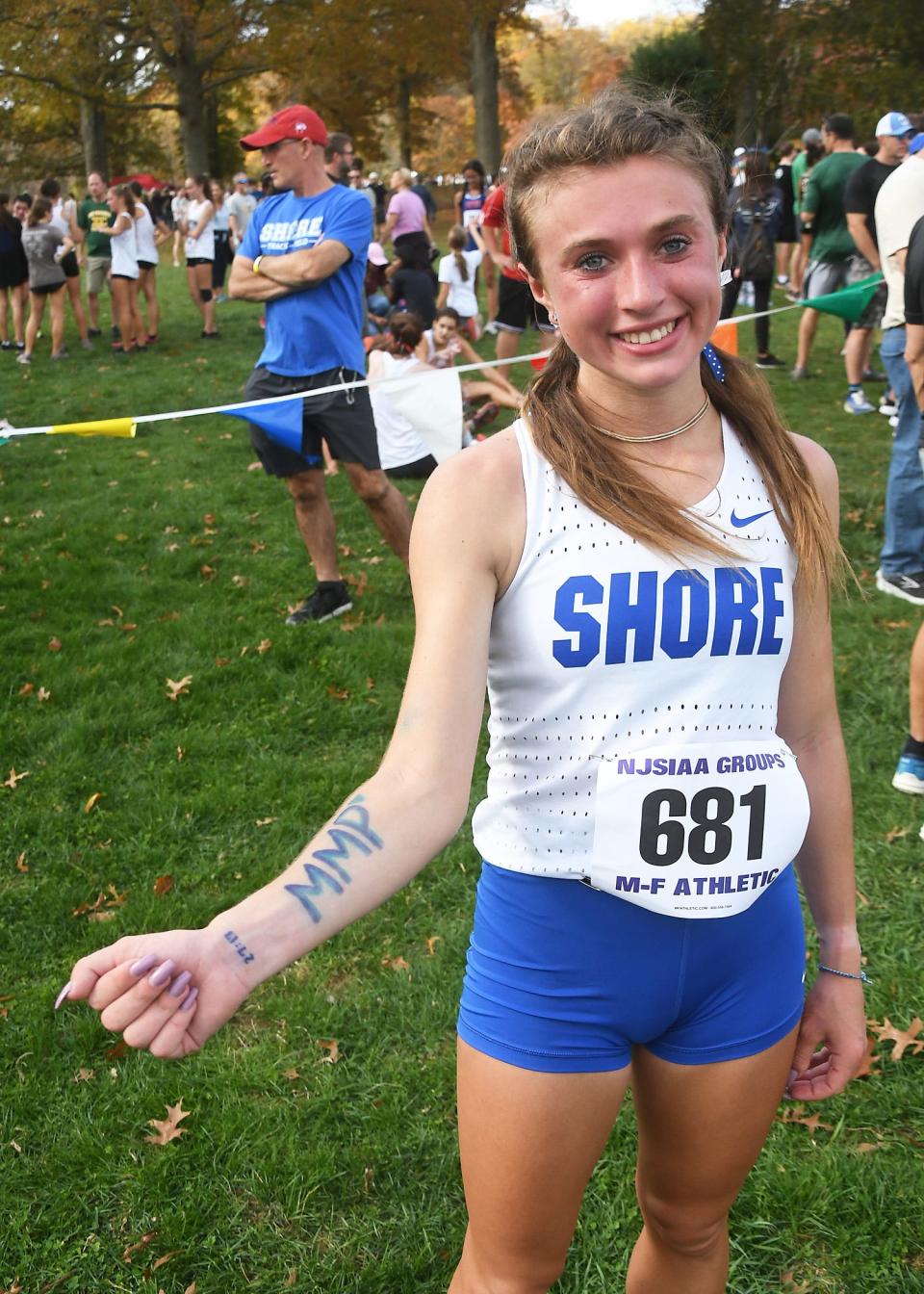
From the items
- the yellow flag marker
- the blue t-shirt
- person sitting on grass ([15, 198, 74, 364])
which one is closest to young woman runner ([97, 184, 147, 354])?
person sitting on grass ([15, 198, 74, 364])

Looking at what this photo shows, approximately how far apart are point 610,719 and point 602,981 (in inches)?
15.6

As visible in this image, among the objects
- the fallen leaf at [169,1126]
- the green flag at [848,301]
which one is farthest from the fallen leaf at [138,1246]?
the green flag at [848,301]

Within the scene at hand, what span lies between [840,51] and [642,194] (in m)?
33.4

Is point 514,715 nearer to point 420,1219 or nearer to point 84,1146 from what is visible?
point 420,1219

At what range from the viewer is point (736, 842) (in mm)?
1793

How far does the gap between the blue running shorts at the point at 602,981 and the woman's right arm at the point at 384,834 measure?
27cm

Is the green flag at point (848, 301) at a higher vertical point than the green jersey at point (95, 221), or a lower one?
lower

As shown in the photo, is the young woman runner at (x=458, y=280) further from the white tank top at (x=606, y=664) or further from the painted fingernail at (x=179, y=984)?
the painted fingernail at (x=179, y=984)

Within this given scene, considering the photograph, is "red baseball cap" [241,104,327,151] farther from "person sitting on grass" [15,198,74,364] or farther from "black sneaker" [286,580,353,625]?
"person sitting on grass" [15,198,74,364]

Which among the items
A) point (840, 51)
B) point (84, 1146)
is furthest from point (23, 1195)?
point (840, 51)

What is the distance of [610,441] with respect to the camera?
6.11 ft

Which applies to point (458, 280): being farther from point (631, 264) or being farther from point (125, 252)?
point (631, 264)

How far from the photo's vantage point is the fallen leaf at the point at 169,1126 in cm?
323

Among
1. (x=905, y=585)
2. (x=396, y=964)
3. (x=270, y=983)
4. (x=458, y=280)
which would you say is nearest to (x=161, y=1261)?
(x=270, y=983)
